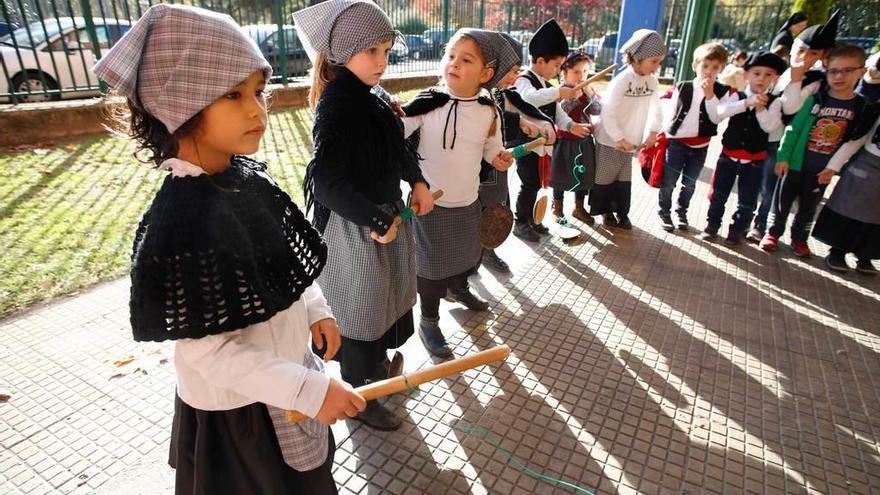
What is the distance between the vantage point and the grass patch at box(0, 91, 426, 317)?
10.6 ft

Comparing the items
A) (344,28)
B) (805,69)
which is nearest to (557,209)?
(805,69)

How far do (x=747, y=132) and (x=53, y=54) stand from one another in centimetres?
755

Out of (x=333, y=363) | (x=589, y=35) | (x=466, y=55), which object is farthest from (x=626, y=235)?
(x=589, y=35)

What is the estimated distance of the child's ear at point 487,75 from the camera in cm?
256

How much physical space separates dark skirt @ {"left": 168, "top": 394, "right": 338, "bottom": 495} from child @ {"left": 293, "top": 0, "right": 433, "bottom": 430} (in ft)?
2.52

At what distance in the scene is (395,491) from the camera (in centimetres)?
195

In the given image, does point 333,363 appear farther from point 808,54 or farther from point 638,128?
point 808,54

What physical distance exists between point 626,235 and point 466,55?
9.00 feet

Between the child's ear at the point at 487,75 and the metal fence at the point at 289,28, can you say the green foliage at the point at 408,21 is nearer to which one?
the metal fence at the point at 289,28

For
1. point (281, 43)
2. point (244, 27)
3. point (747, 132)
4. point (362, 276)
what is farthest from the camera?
point (281, 43)

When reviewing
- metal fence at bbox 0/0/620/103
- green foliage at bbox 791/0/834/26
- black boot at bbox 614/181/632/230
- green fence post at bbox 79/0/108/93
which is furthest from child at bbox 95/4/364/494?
green foliage at bbox 791/0/834/26

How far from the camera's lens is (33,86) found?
6684 mm

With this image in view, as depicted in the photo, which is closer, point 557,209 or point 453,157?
point 453,157

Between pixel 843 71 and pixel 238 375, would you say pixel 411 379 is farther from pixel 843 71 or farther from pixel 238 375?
pixel 843 71
